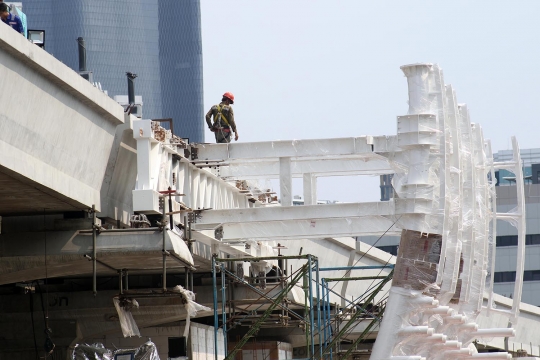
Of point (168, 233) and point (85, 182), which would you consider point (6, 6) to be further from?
point (168, 233)

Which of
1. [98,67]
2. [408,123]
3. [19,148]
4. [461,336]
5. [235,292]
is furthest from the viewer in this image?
[98,67]

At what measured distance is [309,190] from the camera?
3378 centimetres

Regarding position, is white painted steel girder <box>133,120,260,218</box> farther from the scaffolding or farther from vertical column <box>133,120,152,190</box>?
the scaffolding

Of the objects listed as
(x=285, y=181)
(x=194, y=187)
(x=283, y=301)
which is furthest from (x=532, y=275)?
A: (x=285, y=181)

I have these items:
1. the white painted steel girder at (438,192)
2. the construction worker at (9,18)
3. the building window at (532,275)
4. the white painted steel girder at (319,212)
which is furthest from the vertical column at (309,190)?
the building window at (532,275)

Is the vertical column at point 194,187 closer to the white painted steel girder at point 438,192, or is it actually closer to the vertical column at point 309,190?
the vertical column at point 309,190

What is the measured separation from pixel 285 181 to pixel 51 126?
8.94 meters

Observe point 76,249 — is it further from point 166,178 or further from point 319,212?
point 319,212

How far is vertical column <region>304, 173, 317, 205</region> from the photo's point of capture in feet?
110

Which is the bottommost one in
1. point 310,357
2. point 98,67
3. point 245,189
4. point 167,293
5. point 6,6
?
point 310,357

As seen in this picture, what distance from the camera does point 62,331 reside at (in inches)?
1535

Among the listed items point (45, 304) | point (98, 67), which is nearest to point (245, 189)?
point (45, 304)

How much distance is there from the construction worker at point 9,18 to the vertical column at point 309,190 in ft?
40.4

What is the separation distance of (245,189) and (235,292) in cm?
392
